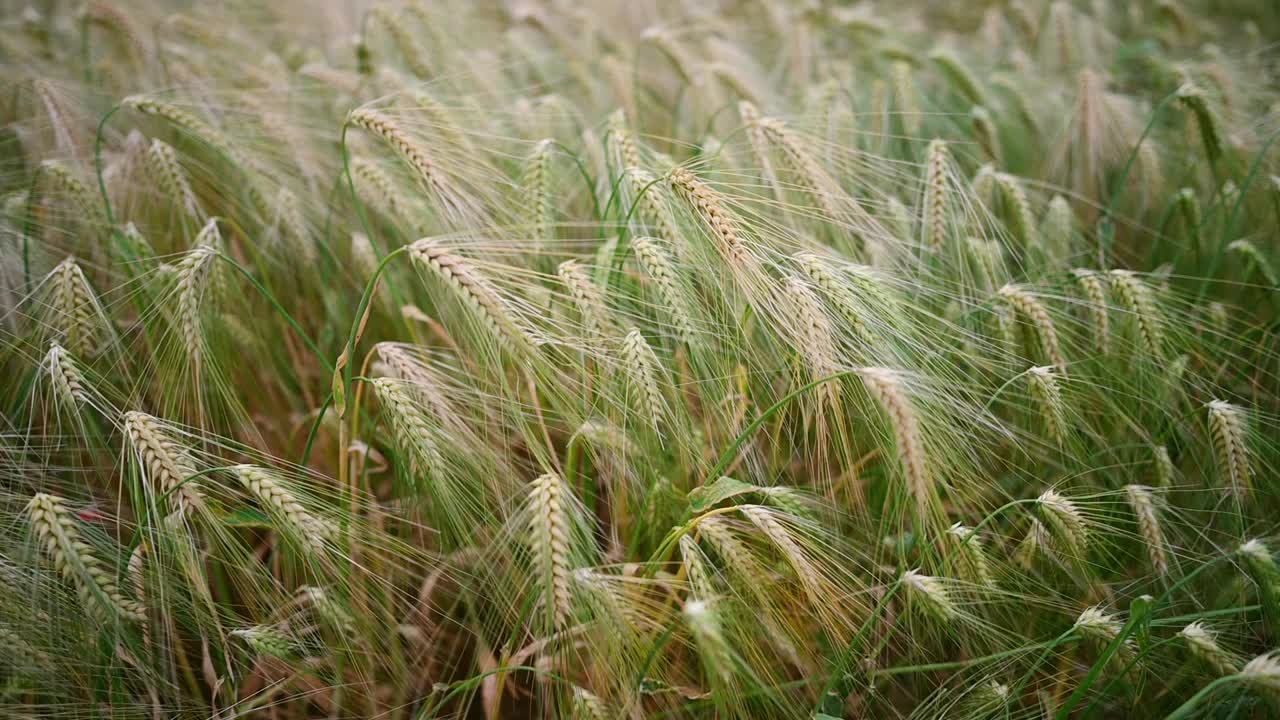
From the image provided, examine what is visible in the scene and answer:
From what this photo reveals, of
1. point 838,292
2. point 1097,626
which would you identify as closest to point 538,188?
point 838,292

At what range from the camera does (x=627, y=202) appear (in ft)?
5.48

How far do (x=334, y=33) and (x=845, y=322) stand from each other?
10.9 ft

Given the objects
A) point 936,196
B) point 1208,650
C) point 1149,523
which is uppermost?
point 936,196

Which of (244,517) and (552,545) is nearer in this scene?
(552,545)

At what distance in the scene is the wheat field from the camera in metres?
1.23

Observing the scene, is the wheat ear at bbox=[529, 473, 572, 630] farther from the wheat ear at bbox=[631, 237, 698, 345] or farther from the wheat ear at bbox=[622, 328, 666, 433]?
the wheat ear at bbox=[631, 237, 698, 345]

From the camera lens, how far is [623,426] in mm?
1344

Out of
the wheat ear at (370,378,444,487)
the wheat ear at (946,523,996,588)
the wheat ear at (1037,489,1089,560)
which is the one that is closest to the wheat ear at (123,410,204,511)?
the wheat ear at (370,378,444,487)

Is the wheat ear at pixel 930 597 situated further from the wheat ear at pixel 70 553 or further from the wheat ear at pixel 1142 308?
the wheat ear at pixel 70 553

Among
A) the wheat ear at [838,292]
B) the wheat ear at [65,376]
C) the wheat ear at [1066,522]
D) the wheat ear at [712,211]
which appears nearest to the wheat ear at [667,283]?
the wheat ear at [712,211]

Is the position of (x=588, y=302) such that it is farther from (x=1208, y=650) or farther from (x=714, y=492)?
(x=1208, y=650)

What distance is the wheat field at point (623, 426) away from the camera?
1.23 m

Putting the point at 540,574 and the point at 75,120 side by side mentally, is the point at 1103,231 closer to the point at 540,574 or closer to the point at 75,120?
the point at 540,574

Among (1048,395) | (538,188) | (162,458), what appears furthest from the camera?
(538,188)
